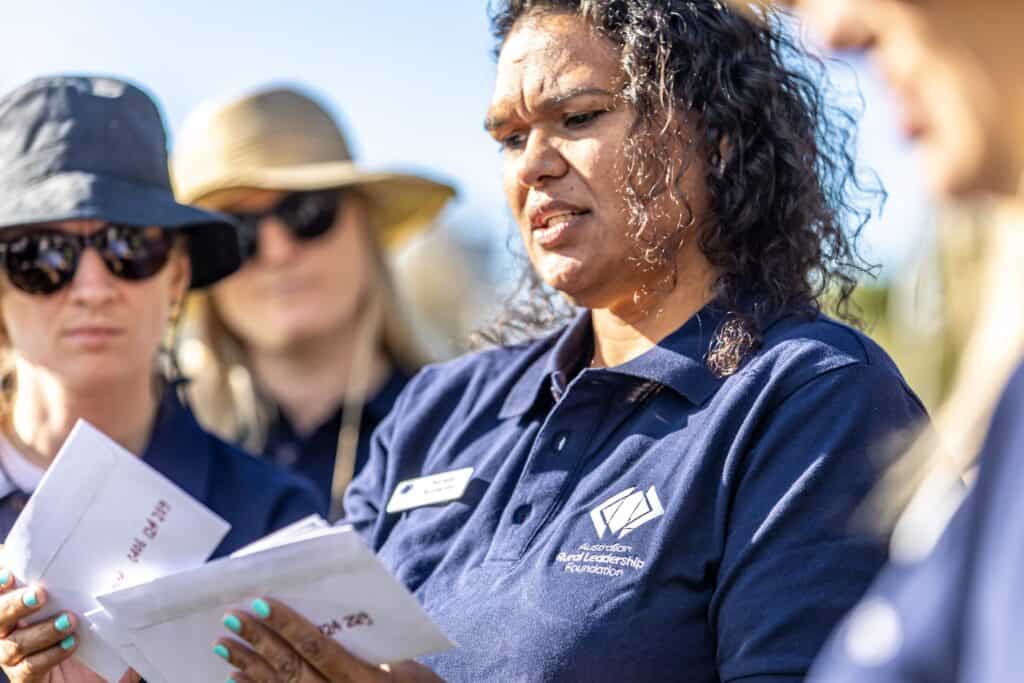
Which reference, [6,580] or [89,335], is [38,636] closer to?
[6,580]

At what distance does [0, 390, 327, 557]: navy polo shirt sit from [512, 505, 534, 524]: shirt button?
114 centimetres

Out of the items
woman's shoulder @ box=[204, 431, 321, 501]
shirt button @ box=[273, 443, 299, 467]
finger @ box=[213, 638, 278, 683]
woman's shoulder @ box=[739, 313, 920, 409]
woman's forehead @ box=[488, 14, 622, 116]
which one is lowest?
shirt button @ box=[273, 443, 299, 467]

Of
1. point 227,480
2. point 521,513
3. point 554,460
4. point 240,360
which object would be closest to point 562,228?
point 554,460

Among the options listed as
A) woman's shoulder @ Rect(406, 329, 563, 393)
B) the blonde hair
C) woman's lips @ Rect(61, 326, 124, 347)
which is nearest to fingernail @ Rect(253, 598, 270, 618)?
woman's shoulder @ Rect(406, 329, 563, 393)

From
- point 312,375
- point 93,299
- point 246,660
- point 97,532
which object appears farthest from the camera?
point 312,375

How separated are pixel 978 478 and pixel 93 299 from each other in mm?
2889

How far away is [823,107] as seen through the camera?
120 inches

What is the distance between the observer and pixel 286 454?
521cm

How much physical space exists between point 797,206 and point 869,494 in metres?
0.74

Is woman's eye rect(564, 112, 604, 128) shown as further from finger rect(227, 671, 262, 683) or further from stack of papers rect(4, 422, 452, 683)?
finger rect(227, 671, 262, 683)

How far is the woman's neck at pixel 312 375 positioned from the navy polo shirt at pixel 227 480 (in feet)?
4.66

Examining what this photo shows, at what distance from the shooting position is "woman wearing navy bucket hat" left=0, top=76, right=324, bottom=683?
359 cm

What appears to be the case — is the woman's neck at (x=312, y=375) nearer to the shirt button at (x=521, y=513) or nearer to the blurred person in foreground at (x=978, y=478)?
the shirt button at (x=521, y=513)

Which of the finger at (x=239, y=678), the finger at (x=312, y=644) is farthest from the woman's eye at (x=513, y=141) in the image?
the finger at (x=239, y=678)
